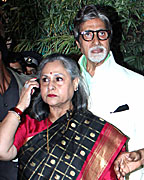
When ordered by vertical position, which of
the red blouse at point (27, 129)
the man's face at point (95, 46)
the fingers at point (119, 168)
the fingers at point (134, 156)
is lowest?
the fingers at point (119, 168)

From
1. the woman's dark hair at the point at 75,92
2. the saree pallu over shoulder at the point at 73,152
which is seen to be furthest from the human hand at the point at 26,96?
the saree pallu over shoulder at the point at 73,152

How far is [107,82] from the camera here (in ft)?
8.14

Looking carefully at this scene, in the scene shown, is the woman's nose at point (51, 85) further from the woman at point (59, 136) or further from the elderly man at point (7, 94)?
the elderly man at point (7, 94)

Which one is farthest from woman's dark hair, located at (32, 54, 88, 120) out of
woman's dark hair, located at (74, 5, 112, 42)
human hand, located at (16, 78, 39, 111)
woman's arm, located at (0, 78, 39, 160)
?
woman's dark hair, located at (74, 5, 112, 42)

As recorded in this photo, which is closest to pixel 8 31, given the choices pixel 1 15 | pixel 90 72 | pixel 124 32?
pixel 1 15

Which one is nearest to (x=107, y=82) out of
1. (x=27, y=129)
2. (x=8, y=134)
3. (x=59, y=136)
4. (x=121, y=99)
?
(x=121, y=99)

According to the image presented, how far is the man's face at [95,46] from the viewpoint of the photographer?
8.26ft

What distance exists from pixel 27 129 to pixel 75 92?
465 millimetres

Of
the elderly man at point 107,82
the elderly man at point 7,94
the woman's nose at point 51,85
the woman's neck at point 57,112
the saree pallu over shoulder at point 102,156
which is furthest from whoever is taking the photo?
the elderly man at point 7,94

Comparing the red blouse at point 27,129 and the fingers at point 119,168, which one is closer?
the fingers at point 119,168

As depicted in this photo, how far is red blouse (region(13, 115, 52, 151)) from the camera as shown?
2.17 m

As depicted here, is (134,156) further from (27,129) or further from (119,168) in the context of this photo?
(27,129)

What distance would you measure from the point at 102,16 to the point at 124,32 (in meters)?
1.16

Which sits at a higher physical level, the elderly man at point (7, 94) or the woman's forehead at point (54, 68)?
the woman's forehead at point (54, 68)
